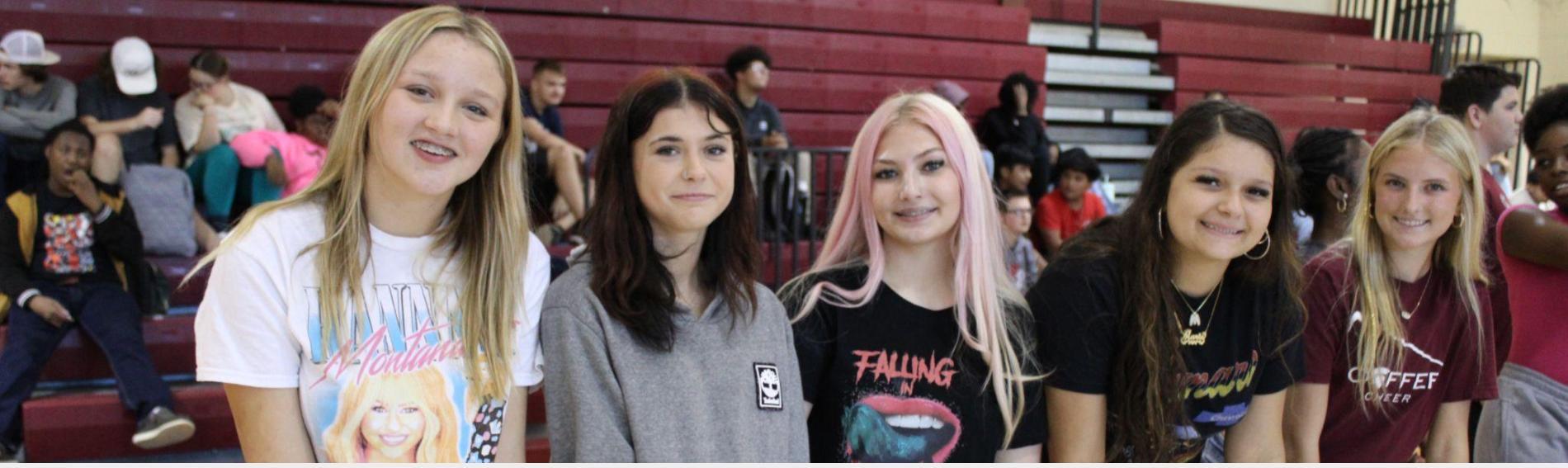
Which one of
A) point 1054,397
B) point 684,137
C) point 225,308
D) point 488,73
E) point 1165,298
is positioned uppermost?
point 488,73

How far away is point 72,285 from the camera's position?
4.11 meters

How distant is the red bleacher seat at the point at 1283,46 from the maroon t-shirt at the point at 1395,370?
7.83 metres

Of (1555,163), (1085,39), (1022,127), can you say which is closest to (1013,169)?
(1022,127)

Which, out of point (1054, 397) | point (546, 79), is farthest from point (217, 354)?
point (546, 79)

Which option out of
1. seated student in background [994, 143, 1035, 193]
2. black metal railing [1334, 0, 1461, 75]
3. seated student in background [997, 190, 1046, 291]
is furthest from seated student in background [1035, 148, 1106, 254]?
black metal railing [1334, 0, 1461, 75]

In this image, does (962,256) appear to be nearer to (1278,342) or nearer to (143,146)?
(1278,342)

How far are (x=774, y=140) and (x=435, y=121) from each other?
4974mm

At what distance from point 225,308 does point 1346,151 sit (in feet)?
8.64

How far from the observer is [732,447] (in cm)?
184

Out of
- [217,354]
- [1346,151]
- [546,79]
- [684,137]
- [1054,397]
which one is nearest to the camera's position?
[217,354]

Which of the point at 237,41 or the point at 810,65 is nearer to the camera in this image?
the point at 237,41

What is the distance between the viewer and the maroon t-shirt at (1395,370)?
2514mm

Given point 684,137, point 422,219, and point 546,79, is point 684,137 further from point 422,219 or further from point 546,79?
point 546,79

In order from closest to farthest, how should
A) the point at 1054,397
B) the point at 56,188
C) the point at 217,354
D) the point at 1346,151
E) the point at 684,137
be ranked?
the point at 217,354 < the point at 684,137 < the point at 1054,397 < the point at 1346,151 < the point at 56,188
